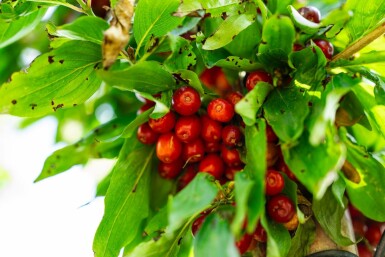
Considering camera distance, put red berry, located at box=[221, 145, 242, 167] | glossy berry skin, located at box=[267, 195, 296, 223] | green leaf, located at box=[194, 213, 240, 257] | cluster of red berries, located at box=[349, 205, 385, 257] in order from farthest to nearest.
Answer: cluster of red berries, located at box=[349, 205, 385, 257], red berry, located at box=[221, 145, 242, 167], glossy berry skin, located at box=[267, 195, 296, 223], green leaf, located at box=[194, 213, 240, 257]

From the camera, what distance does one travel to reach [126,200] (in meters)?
1.10

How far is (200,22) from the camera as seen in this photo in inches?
46.9

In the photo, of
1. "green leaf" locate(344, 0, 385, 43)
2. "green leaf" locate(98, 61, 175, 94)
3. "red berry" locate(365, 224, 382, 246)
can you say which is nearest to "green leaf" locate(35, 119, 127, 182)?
"green leaf" locate(98, 61, 175, 94)

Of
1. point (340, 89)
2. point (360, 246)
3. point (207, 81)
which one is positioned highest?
point (340, 89)

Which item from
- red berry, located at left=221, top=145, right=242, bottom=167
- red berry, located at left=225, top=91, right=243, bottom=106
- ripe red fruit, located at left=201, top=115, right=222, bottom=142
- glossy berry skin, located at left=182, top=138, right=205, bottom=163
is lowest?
glossy berry skin, located at left=182, top=138, right=205, bottom=163

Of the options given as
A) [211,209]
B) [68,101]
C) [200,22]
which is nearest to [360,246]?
[211,209]

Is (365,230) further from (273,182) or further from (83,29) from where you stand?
(83,29)

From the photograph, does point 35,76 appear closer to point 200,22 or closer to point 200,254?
point 200,22

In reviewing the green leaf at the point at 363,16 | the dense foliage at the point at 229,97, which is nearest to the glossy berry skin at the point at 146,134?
the dense foliage at the point at 229,97

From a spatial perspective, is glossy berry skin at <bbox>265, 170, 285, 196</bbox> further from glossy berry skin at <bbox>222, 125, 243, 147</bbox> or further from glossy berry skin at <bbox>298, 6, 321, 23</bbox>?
glossy berry skin at <bbox>298, 6, 321, 23</bbox>

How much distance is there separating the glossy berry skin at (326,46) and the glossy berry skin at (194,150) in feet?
0.99

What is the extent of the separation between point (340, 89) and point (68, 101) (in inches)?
21.1

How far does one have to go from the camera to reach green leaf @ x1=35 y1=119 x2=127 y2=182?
1.19 meters

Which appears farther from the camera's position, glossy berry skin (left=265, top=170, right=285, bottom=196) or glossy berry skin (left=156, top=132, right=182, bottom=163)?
glossy berry skin (left=156, top=132, right=182, bottom=163)
